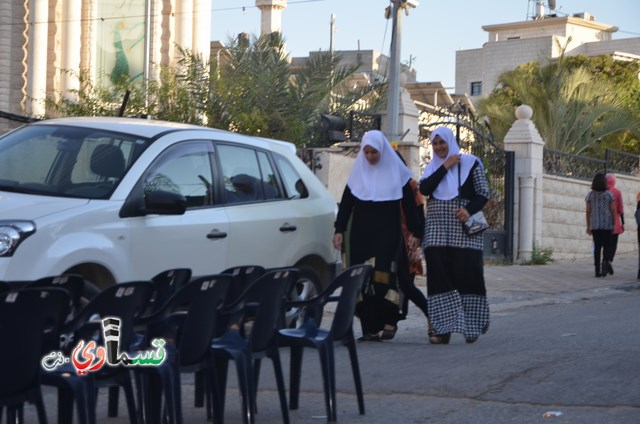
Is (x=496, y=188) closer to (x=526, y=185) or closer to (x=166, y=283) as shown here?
(x=526, y=185)

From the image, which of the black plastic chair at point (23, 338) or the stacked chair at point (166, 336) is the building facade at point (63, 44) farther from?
the black plastic chair at point (23, 338)

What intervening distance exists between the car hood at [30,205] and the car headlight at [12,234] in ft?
0.40

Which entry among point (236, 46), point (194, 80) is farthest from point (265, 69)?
point (194, 80)

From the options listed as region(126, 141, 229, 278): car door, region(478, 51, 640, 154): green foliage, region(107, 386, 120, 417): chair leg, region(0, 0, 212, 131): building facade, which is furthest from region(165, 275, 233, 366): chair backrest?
region(0, 0, 212, 131): building facade

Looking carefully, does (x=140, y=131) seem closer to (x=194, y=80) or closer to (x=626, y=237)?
(x=194, y=80)

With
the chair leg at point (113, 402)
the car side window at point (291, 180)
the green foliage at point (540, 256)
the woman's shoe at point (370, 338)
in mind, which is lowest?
the green foliage at point (540, 256)

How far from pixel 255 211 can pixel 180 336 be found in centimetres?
376

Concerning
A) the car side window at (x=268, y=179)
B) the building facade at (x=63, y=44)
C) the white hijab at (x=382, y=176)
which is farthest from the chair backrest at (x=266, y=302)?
the building facade at (x=63, y=44)

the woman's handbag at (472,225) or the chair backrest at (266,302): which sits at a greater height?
the woman's handbag at (472,225)

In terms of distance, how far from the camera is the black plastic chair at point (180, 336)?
5758 mm

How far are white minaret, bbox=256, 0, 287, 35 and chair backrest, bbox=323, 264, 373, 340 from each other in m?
52.0

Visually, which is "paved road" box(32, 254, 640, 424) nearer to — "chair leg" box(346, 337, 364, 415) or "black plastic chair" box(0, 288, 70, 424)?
"chair leg" box(346, 337, 364, 415)

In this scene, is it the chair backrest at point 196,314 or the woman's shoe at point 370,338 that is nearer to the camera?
the chair backrest at point 196,314

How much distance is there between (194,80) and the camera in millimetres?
22547
